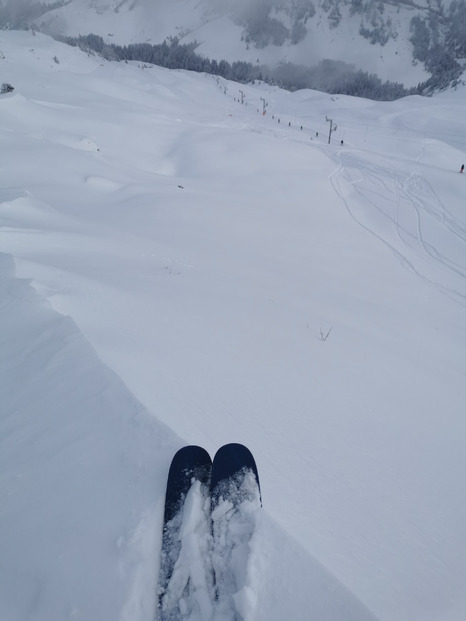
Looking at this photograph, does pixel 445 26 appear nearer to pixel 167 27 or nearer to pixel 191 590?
pixel 167 27

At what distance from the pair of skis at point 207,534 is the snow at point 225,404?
64mm

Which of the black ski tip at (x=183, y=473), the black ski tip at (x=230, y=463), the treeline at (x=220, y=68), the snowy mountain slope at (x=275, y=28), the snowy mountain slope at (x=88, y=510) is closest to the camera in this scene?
the snowy mountain slope at (x=88, y=510)

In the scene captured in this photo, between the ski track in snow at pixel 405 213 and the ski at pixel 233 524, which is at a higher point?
the ski at pixel 233 524

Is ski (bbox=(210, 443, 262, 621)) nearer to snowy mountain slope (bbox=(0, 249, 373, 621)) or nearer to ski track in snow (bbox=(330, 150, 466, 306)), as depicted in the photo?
snowy mountain slope (bbox=(0, 249, 373, 621))

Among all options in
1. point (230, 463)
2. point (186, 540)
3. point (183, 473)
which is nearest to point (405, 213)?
point (230, 463)

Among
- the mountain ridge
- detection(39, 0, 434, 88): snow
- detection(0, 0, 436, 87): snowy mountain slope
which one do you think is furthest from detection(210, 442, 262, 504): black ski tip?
detection(0, 0, 436, 87): snowy mountain slope

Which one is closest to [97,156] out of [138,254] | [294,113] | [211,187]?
[211,187]

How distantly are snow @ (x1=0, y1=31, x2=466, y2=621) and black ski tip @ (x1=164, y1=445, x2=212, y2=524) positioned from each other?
74 mm

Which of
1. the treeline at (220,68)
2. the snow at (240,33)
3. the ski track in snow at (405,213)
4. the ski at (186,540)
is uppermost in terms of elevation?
the snow at (240,33)

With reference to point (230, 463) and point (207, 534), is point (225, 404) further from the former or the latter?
point (207, 534)

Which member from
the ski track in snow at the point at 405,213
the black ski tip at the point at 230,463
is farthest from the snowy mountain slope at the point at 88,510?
the ski track in snow at the point at 405,213

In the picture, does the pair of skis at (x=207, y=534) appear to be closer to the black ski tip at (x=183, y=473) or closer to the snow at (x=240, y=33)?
the black ski tip at (x=183, y=473)

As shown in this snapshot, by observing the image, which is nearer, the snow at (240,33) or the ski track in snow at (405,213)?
the ski track in snow at (405,213)

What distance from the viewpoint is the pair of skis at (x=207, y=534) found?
158 cm
